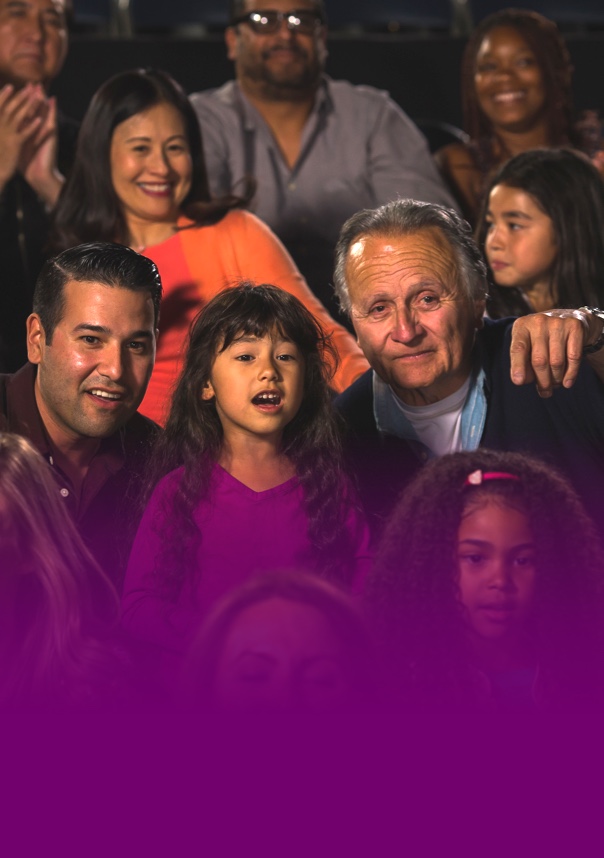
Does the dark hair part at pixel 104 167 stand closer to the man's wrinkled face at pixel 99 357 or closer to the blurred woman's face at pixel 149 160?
the blurred woman's face at pixel 149 160

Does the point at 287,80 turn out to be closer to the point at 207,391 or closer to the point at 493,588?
the point at 207,391

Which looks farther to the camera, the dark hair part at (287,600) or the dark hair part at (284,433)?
the dark hair part at (284,433)

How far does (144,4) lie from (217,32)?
0.20 m

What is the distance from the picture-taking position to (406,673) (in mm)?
1104

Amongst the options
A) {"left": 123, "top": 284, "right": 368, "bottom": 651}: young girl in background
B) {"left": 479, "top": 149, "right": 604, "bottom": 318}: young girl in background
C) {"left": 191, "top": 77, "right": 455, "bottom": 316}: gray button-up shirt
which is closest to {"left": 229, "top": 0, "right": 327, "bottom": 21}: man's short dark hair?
{"left": 191, "top": 77, "right": 455, "bottom": 316}: gray button-up shirt

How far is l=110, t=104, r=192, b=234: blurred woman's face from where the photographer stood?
191cm

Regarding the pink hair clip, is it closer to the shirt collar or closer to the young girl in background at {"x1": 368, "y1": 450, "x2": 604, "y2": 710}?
the young girl in background at {"x1": 368, "y1": 450, "x2": 604, "y2": 710}

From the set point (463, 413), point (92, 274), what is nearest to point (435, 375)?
point (463, 413)

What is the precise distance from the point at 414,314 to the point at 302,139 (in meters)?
0.98

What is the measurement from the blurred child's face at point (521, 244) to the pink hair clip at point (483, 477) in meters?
0.75

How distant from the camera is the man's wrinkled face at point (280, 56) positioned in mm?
2330

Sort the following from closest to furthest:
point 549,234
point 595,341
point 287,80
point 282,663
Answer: point 282,663, point 595,341, point 549,234, point 287,80

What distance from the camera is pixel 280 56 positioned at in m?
2.35

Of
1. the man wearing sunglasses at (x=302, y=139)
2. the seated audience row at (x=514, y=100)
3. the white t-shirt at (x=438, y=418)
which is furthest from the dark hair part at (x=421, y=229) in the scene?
the seated audience row at (x=514, y=100)
